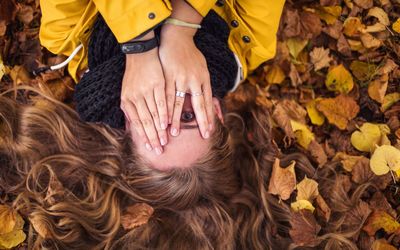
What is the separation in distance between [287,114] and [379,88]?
418 mm

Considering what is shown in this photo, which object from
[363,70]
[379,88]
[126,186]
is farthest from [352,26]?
[126,186]

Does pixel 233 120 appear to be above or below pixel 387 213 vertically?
above

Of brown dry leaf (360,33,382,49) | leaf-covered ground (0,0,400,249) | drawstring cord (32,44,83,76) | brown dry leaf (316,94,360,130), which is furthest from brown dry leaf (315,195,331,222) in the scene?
drawstring cord (32,44,83,76)

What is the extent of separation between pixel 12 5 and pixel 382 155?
170 cm

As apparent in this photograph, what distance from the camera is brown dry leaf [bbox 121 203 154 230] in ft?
6.20

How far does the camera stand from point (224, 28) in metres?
1.88

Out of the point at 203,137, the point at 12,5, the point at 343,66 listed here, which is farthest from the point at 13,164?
the point at 343,66

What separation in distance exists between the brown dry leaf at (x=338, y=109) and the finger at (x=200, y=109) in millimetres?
717

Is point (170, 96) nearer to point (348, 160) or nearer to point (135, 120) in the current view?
point (135, 120)

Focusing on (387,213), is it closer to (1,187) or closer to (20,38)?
(1,187)

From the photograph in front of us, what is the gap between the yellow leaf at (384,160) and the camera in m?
2.03

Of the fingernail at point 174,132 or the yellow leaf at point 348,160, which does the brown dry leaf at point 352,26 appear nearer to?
the yellow leaf at point 348,160

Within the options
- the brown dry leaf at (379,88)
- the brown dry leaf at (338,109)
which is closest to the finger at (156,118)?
the brown dry leaf at (338,109)

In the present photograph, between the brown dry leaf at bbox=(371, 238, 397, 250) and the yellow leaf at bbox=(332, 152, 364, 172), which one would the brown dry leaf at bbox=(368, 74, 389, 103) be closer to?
the yellow leaf at bbox=(332, 152, 364, 172)
